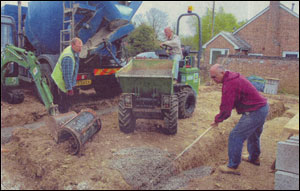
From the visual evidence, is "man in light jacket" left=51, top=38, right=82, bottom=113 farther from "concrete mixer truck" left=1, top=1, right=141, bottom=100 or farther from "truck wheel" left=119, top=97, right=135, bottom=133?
"concrete mixer truck" left=1, top=1, right=141, bottom=100

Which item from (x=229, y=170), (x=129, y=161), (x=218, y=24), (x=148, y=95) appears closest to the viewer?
(x=229, y=170)

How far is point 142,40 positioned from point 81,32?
704 cm

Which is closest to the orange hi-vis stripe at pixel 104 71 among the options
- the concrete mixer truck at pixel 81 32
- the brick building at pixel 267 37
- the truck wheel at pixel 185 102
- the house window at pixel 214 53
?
the concrete mixer truck at pixel 81 32

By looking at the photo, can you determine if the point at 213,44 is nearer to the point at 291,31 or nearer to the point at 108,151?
the point at 291,31

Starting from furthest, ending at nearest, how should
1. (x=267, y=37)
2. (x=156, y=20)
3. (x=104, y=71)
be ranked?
(x=267, y=37)
(x=156, y=20)
(x=104, y=71)

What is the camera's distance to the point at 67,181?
3.73 meters

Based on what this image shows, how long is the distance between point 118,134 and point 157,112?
935mm

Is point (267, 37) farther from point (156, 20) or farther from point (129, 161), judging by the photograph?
point (129, 161)

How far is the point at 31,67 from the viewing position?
229 inches

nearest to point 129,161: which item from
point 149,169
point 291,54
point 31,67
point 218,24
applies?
point 149,169

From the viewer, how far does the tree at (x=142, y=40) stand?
13.8 m

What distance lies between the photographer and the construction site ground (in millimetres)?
3781

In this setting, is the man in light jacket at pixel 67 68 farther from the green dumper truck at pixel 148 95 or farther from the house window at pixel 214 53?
the house window at pixel 214 53

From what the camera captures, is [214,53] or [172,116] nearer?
[172,116]
